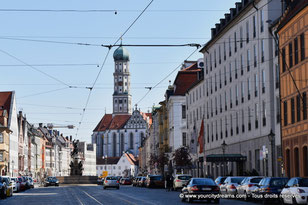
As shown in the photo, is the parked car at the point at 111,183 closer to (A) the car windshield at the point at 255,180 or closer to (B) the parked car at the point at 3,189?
(B) the parked car at the point at 3,189

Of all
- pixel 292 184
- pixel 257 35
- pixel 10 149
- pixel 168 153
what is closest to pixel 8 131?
pixel 10 149

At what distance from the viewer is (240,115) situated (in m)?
66.5

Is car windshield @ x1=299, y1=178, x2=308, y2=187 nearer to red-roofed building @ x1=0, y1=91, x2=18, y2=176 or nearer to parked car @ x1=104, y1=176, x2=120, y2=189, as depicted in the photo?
parked car @ x1=104, y1=176, x2=120, y2=189

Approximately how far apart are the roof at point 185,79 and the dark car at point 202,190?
7098cm

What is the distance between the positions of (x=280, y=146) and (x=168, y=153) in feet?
203

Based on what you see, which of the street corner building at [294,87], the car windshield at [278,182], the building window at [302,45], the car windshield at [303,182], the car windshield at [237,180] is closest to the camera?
the car windshield at [303,182]

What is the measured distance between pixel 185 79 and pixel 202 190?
2911 inches

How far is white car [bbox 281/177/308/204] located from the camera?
2776cm

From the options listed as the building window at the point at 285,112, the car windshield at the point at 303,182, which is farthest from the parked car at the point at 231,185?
the car windshield at the point at 303,182

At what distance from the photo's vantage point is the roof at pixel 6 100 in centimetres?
12231

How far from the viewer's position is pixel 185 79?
4304 inches

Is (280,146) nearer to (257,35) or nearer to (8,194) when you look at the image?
(257,35)

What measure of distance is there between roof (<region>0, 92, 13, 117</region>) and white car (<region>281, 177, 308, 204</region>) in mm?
96928

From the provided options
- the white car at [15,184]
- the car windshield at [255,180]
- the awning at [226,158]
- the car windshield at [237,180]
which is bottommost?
the white car at [15,184]
